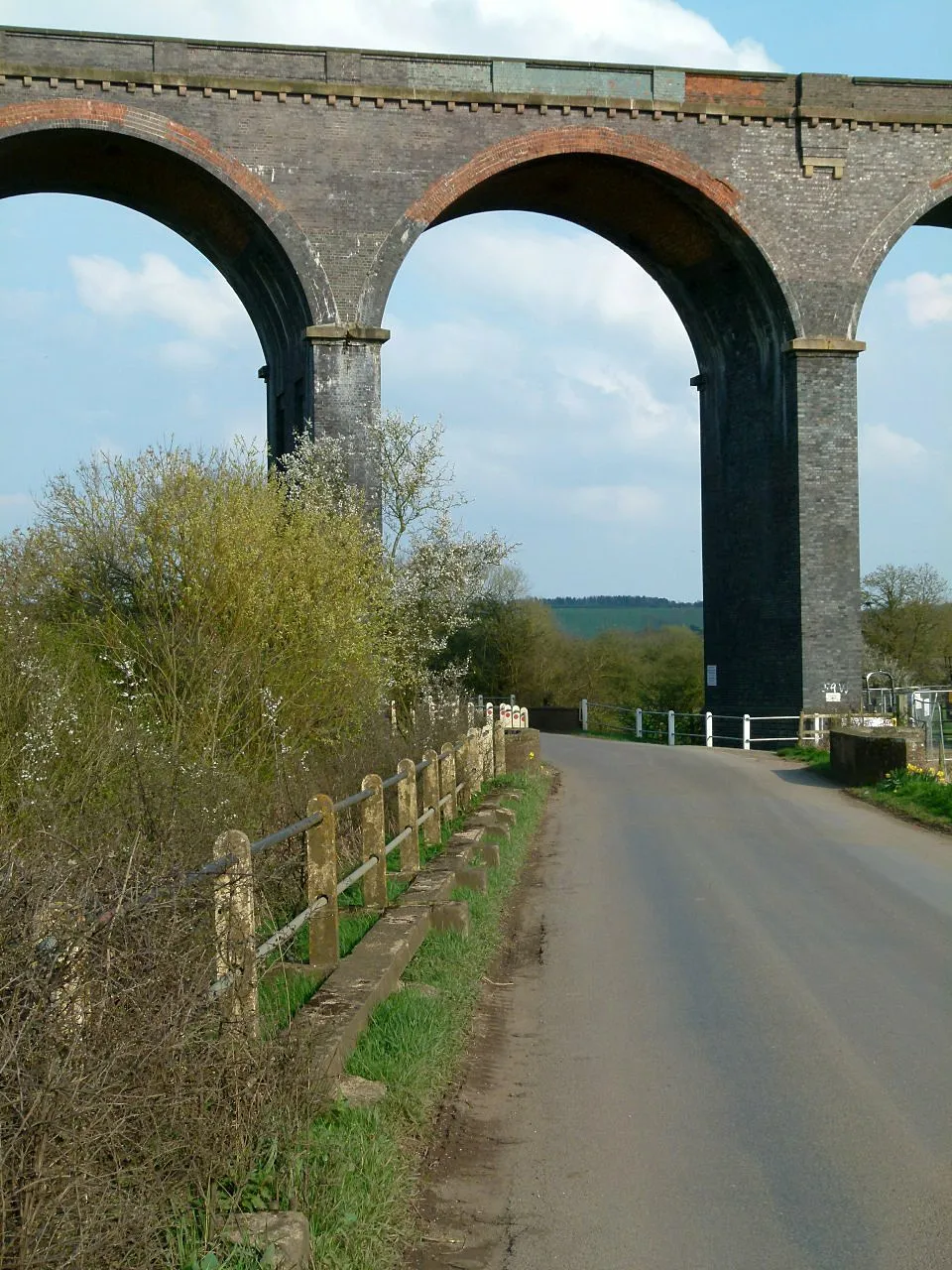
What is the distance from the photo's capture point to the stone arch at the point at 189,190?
81.6 feet

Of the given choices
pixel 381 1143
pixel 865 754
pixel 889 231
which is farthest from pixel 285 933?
pixel 889 231

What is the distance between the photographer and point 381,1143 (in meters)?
4.82

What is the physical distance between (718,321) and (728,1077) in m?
26.8

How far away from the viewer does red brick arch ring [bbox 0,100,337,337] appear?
2480cm

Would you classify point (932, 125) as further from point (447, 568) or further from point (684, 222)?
point (447, 568)

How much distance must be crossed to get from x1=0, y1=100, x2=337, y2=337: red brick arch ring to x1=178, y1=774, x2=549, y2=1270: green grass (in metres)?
20.3

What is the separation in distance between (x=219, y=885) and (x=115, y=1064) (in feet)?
4.37

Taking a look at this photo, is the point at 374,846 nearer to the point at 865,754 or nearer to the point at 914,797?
the point at 914,797

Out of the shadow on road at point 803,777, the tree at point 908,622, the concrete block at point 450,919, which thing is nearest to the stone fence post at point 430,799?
the concrete block at point 450,919

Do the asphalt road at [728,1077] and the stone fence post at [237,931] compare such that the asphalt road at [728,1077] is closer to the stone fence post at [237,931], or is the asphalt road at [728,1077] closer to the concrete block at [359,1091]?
the concrete block at [359,1091]

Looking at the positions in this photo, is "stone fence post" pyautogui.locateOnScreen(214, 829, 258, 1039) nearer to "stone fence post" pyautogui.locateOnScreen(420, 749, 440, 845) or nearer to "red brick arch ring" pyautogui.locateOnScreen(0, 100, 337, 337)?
"stone fence post" pyautogui.locateOnScreen(420, 749, 440, 845)

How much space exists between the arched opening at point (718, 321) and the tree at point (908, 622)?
706 inches

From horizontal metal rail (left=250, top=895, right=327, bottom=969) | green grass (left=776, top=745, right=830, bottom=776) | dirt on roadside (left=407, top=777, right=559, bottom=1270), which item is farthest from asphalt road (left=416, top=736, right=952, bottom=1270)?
green grass (left=776, top=745, right=830, bottom=776)

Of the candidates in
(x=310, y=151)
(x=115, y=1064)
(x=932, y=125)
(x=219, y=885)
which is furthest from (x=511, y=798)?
(x=932, y=125)
